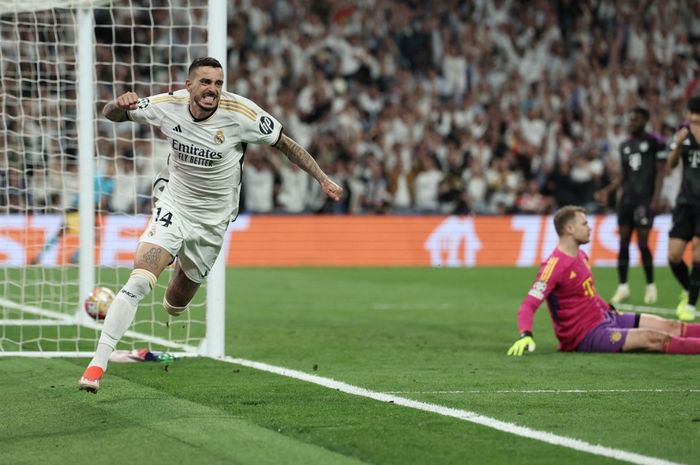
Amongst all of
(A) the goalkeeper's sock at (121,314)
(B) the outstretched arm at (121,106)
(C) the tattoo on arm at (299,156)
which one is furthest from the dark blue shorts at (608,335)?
(B) the outstretched arm at (121,106)

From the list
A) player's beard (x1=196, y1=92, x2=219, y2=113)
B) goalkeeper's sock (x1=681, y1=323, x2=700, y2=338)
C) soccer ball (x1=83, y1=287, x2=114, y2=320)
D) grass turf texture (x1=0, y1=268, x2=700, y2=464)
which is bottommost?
grass turf texture (x1=0, y1=268, x2=700, y2=464)

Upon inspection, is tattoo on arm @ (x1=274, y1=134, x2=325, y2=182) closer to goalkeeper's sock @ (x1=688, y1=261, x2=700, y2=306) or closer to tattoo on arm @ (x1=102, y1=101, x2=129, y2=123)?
tattoo on arm @ (x1=102, y1=101, x2=129, y2=123)

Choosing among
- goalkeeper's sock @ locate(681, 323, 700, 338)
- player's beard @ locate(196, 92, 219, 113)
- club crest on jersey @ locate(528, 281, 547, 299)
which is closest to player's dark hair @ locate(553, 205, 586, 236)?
club crest on jersey @ locate(528, 281, 547, 299)

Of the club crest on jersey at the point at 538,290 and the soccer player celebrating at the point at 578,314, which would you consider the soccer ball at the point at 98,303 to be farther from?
A: the club crest on jersey at the point at 538,290

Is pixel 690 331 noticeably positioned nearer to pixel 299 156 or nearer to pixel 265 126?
pixel 299 156

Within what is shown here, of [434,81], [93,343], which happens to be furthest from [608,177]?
[93,343]

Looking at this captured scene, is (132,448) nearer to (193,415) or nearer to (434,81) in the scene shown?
(193,415)

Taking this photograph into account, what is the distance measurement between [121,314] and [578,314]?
421cm

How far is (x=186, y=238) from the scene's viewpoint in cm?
822

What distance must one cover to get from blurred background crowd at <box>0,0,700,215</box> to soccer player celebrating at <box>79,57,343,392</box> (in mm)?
14081

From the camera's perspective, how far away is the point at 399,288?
1853 centimetres

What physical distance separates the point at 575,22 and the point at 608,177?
5.22 meters

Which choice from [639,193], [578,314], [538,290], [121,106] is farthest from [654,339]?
[639,193]

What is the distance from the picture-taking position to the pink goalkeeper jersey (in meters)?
9.74
